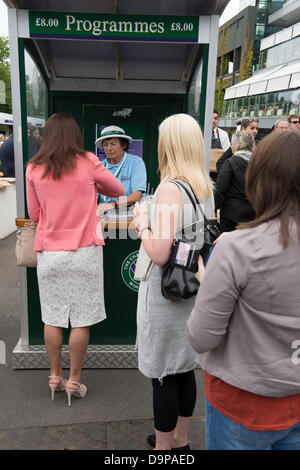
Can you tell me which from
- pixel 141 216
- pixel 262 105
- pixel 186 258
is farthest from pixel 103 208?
pixel 262 105

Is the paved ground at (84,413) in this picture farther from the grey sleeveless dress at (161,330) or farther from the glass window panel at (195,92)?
the glass window panel at (195,92)

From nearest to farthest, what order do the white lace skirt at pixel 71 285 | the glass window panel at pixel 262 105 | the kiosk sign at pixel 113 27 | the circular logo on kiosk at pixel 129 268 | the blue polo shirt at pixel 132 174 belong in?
the white lace skirt at pixel 71 285
the kiosk sign at pixel 113 27
the circular logo on kiosk at pixel 129 268
the blue polo shirt at pixel 132 174
the glass window panel at pixel 262 105

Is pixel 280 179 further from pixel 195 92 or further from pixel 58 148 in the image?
pixel 195 92

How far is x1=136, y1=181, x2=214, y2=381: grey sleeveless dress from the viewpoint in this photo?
6.56ft

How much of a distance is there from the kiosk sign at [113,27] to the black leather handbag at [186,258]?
1570 mm

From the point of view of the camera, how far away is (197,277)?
179 cm

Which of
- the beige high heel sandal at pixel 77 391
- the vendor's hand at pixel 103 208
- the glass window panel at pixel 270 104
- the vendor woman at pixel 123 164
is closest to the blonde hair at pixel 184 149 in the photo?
the vendor's hand at pixel 103 208

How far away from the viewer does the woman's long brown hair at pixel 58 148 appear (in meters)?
2.46

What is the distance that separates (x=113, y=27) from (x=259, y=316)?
2.40m

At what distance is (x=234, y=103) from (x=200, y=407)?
111 feet

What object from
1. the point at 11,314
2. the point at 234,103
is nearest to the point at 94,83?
the point at 11,314

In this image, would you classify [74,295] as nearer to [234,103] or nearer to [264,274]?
[264,274]

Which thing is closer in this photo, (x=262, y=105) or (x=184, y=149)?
(x=184, y=149)

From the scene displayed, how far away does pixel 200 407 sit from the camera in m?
2.79
